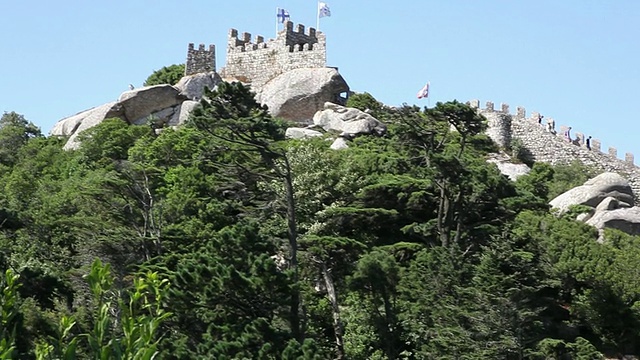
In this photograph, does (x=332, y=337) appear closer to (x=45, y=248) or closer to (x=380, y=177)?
(x=380, y=177)

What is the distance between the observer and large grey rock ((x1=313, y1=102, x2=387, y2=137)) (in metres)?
42.3

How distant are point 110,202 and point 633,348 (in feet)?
46.2

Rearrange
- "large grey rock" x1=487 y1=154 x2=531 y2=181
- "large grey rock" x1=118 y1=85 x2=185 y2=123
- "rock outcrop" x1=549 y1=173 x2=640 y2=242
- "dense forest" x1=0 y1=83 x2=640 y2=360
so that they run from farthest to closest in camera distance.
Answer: "large grey rock" x1=118 y1=85 x2=185 y2=123 < "large grey rock" x1=487 y1=154 x2=531 y2=181 < "rock outcrop" x1=549 y1=173 x2=640 y2=242 < "dense forest" x1=0 y1=83 x2=640 y2=360

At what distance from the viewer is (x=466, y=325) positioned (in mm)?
23109

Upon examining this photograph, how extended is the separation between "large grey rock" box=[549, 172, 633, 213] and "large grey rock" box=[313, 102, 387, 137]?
7256 millimetres

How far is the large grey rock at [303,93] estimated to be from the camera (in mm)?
46406

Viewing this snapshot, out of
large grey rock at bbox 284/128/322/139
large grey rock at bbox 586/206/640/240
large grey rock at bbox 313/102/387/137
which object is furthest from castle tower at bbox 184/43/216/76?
large grey rock at bbox 586/206/640/240

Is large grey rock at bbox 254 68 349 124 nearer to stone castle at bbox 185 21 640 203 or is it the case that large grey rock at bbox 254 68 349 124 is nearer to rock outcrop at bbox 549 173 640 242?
stone castle at bbox 185 21 640 203

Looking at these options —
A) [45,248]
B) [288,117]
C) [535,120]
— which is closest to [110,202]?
[45,248]

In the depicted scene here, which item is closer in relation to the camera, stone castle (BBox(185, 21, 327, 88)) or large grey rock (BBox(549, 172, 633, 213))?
large grey rock (BBox(549, 172, 633, 213))

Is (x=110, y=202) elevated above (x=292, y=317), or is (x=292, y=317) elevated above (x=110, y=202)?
(x=110, y=202)

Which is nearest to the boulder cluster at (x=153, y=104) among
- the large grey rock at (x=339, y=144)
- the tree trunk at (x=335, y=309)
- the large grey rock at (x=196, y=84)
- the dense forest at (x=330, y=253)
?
the large grey rock at (x=196, y=84)

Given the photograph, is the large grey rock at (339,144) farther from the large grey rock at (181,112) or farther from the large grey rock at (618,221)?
the large grey rock at (618,221)

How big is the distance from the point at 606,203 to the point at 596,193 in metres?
1.57
